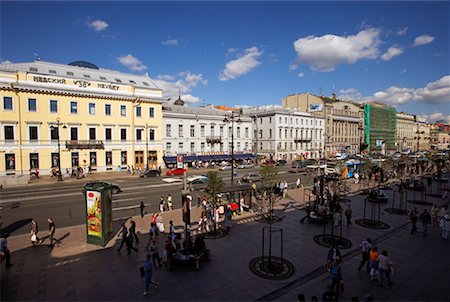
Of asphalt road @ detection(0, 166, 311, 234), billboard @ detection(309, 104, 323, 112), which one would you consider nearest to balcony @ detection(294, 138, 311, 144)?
billboard @ detection(309, 104, 323, 112)

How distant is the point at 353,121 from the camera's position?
93.4m

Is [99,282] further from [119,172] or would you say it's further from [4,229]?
[119,172]

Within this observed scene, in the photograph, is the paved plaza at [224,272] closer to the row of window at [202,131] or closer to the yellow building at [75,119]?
the yellow building at [75,119]

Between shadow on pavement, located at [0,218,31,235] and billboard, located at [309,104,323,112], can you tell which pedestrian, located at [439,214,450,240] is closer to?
shadow on pavement, located at [0,218,31,235]

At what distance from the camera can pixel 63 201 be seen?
2414 centimetres

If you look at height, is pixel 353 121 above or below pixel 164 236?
above

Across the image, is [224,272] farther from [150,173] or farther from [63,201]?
[150,173]

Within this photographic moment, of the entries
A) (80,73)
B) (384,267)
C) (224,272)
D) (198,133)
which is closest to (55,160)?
(80,73)

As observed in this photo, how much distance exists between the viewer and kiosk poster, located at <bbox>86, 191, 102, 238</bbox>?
1413 cm

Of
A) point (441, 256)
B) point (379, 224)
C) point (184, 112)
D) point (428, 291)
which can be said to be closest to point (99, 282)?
point (428, 291)

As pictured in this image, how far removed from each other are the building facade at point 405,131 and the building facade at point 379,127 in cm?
856

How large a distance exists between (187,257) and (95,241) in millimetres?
6133

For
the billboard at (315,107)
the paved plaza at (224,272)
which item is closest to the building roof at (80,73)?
the paved plaza at (224,272)

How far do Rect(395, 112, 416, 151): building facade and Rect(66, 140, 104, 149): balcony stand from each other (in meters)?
126
